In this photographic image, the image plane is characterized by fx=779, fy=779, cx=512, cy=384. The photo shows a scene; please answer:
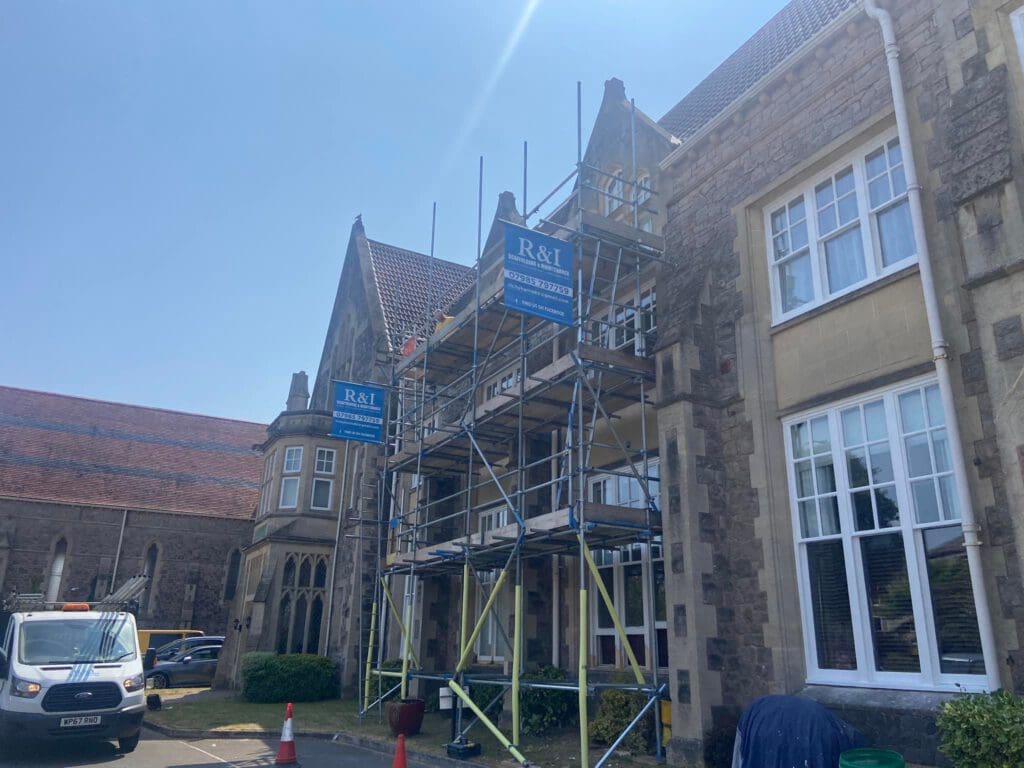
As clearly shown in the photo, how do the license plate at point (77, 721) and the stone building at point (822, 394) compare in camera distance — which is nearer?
the stone building at point (822, 394)

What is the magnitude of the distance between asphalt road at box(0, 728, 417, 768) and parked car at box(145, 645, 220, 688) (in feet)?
38.8

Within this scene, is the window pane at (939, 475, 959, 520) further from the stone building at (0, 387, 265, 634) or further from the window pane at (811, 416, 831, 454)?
the stone building at (0, 387, 265, 634)

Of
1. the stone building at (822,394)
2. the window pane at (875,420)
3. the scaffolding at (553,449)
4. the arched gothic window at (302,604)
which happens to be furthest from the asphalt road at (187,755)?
the arched gothic window at (302,604)

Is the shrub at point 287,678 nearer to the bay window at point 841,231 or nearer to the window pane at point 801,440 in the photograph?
the window pane at point 801,440

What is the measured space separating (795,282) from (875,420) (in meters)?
2.43

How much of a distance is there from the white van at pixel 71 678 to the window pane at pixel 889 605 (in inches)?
421

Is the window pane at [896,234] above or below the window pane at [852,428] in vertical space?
above

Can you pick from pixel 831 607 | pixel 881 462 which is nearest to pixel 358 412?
pixel 831 607

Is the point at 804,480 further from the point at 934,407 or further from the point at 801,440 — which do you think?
the point at 934,407

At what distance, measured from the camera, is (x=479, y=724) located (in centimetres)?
1455

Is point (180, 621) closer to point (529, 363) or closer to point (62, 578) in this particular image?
point (62, 578)

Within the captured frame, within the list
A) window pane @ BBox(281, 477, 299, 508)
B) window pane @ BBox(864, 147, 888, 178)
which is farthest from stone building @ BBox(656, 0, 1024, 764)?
window pane @ BBox(281, 477, 299, 508)

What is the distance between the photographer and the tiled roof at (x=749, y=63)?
13.1m

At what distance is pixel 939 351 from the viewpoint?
26.3 ft
